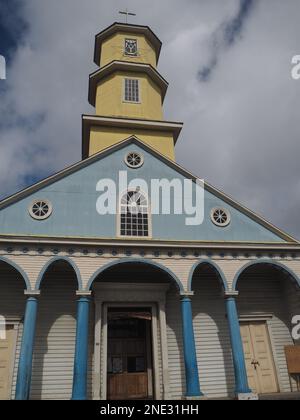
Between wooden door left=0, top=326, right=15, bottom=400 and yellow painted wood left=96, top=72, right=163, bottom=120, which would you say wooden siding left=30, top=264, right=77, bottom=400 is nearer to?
wooden door left=0, top=326, right=15, bottom=400

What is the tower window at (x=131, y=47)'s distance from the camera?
2264cm

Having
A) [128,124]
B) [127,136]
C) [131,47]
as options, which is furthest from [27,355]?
[131,47]

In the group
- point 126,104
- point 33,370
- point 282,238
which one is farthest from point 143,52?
point 33,370

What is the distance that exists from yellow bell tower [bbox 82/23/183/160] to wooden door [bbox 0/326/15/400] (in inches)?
388

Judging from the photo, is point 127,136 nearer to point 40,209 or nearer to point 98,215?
point 98,215

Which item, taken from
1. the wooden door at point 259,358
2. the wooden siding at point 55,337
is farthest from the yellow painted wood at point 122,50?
the wooden door at point 259,358

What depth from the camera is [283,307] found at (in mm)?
15844

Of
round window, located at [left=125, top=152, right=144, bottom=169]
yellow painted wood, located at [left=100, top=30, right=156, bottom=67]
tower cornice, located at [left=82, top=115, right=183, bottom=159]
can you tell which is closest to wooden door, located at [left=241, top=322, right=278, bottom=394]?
round window, located at [left=125, top=152, right=144, bottom=169]

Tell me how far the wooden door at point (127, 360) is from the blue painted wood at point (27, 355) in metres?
3.73

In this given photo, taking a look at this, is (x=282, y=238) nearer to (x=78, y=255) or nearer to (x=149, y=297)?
(x=149, y=297)

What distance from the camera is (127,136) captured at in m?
19.3

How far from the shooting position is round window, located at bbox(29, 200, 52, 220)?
13562 millimetres

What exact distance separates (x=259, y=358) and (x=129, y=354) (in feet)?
18.5

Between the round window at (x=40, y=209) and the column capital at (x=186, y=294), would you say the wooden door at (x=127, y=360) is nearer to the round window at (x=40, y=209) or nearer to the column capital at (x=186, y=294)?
the column capital at (x=186, y=294)
